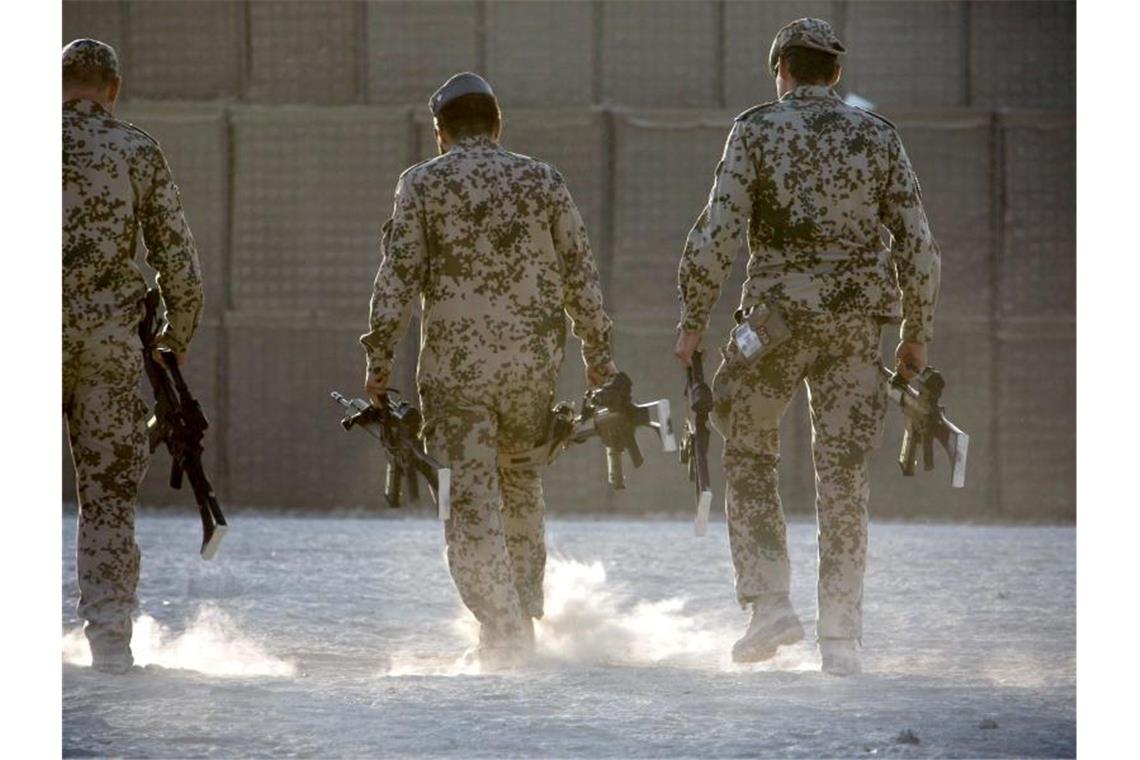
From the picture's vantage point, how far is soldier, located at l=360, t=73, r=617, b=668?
577 centimetres

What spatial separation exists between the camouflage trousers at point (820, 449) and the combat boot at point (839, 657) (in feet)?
0.07

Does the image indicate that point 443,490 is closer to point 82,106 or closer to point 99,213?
point 99,213

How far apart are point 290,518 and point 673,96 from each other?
8.68 ft

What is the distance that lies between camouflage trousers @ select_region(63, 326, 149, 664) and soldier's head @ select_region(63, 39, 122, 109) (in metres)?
0.63

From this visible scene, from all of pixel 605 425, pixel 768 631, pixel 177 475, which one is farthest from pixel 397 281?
pixel 768 631

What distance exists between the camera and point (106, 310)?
5.70 meters

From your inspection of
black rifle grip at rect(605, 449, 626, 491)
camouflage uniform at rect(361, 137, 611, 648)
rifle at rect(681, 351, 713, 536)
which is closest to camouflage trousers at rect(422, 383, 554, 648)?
camouflage uniform at rect(361, 137, 611, 648)

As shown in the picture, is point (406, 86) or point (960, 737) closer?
point (960, 737)

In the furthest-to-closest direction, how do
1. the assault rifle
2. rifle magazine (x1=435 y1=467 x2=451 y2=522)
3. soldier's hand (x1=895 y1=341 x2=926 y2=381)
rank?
the assault rifle < soldier's hand (x1=895 y1=341 x2=926 y2=381) < rifle magazine (x1=435 y1=467 x2=451 y2=522)

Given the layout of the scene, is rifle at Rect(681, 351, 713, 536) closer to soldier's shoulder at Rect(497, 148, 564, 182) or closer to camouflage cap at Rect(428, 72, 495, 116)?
soldier's shoulder at Rect(497, 148, 564, 182)

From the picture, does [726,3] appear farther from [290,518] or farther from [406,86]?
[290,518]
